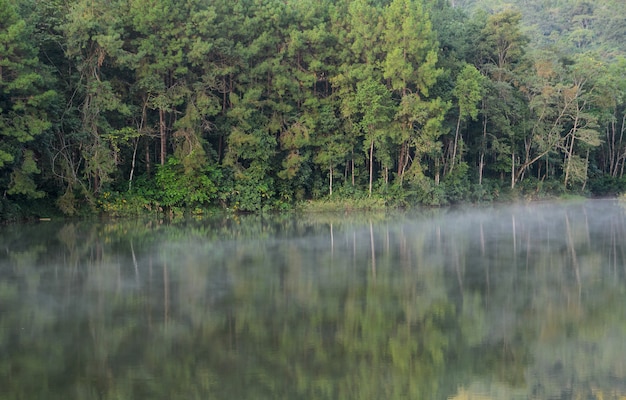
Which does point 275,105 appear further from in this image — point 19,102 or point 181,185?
point 19,102

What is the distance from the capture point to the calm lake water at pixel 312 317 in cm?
796

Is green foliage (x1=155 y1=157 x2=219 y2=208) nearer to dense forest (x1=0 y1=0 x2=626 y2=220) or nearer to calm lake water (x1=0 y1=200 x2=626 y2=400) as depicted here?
dense forest (x1=0 y1=0 x2=626 y2=220)

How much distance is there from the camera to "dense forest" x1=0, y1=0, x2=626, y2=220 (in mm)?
25688

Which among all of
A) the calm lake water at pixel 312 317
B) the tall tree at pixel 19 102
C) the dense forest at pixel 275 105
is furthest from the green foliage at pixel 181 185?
the calm lake water at pixel 312 317

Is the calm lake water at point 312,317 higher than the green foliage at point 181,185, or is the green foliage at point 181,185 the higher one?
the green foliage at point 181,185

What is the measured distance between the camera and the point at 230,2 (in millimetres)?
29812

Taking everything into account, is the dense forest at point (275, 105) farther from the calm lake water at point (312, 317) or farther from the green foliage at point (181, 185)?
the calm lake water at point (312, 317)

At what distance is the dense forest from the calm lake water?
6532 mm

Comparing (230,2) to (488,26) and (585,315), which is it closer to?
(488,26)

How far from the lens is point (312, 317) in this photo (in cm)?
1087

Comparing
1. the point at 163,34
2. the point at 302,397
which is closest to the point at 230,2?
the point at 163,34

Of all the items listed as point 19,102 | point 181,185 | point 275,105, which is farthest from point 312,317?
point 275,105

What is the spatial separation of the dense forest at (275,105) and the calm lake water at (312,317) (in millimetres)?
6532

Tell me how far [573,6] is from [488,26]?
33357 mm
